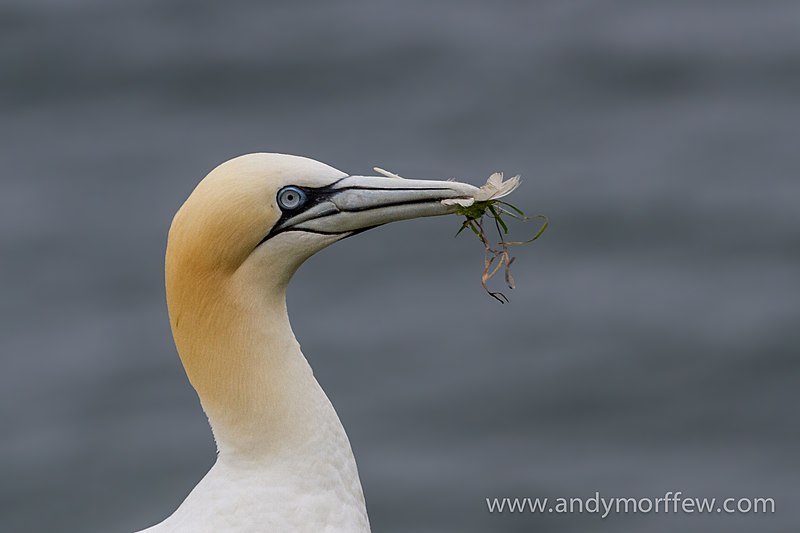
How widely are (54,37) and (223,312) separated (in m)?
7.21

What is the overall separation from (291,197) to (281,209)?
0.16 feet

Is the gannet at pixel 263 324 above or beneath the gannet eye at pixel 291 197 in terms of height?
beneath

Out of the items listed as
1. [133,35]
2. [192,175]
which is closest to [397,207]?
[192,175]

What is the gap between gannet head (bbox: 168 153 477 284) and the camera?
5188 millimetres

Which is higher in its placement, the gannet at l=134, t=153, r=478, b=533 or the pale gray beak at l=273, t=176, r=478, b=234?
the pale gray beak at l=273, t=176, r=478, b=234

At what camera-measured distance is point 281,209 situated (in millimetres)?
5270

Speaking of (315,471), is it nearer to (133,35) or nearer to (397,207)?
(397,207)

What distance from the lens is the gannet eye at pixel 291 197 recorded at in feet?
17.3

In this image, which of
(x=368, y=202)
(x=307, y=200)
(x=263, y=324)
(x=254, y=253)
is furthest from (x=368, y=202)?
(x=263, y=324)

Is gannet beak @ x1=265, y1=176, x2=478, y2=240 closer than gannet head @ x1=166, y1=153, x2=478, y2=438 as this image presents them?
No

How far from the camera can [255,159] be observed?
5234mm

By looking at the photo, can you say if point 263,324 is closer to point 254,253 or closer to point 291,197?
point 254,253

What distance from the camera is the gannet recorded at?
5.22 meters

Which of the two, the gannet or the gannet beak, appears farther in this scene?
the gannet beak
